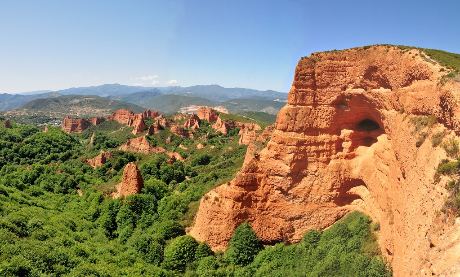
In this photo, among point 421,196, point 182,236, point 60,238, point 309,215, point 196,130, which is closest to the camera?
point 421,196

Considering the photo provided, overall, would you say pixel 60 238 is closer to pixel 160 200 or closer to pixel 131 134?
pixel 160 200

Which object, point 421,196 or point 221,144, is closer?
point 421,196

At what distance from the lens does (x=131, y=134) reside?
133 meters

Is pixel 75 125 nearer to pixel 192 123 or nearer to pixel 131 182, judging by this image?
pixel 192 123

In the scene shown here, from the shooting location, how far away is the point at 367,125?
35781 millimetres

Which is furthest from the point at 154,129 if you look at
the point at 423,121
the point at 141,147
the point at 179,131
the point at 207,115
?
the point at 423,121

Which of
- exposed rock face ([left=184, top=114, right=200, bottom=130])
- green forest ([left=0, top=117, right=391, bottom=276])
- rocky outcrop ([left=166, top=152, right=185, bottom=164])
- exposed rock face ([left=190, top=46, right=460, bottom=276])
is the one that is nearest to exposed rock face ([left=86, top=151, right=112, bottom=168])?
green forest ([left=0, top=117, right=391, bottom=276])

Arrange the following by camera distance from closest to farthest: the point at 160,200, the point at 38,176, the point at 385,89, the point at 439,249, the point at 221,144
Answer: the point at 439,249 → the point at 385,89 → the point at 160,200 → the point at 38,176 → the point at 221,144

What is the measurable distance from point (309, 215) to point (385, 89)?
518 inches

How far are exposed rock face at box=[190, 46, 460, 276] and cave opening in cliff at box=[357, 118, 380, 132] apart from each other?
5.0 inches

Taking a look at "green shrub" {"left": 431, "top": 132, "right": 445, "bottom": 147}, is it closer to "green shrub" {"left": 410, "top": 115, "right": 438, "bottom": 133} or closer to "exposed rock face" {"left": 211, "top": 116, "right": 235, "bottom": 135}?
"green shrub" {"left": 410, "top": 115, "right": 438, "bottom": 133}

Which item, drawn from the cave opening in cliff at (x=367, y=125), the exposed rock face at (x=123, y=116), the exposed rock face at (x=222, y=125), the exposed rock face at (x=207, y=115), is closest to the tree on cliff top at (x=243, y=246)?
the cave opening in cliff at (x=367, y=125)

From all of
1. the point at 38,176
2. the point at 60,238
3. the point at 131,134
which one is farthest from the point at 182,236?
the point at 131,134

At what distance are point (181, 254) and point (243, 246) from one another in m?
6.90
